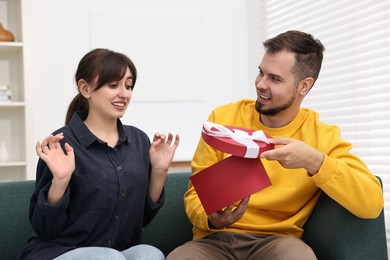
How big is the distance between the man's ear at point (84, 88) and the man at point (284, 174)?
467 millimetres

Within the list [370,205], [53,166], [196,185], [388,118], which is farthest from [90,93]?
[388,118]

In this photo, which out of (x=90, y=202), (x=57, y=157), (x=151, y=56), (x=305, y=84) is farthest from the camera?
(x=151, y=56)

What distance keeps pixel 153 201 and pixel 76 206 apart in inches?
11.7

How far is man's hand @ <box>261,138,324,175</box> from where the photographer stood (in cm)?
183

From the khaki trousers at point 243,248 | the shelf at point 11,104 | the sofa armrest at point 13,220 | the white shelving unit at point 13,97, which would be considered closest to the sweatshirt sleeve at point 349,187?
the khaki trousers at point 243,248

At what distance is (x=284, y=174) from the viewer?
2.10 metres

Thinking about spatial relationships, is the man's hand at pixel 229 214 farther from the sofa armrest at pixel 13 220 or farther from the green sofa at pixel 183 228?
the sofa armrest at pixel 13 220

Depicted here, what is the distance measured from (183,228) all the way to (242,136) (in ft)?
1.94

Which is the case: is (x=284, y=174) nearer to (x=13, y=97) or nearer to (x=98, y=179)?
(x=98, y=179)

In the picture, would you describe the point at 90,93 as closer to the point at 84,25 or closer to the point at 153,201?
the point at 153,201

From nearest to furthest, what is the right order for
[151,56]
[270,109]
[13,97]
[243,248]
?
[243,248] → [270,109] → [13,97] → [151,56]

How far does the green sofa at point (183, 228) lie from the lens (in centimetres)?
194

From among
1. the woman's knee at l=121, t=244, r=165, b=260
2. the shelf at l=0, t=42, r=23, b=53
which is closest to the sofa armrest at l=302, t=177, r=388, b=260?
the woman's knee at l=121, t=244, r=165, b=260

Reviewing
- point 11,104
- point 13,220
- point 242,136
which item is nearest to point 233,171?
point 242,136
